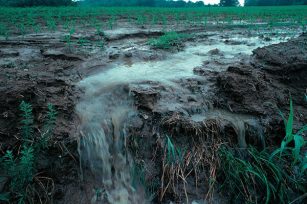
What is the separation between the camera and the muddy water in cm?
252

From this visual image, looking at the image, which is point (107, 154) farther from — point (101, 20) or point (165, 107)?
point (101, 20)

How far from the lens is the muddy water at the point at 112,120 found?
2521 millimetres

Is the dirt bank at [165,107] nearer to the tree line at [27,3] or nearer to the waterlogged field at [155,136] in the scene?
the waterlogged field at [155,136]

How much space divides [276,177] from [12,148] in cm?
249

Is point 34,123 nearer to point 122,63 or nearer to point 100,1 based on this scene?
point 122,63

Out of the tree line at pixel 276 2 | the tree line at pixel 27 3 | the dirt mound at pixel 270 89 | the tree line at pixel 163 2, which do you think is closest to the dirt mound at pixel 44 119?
the dirt mound at pixel 270 89

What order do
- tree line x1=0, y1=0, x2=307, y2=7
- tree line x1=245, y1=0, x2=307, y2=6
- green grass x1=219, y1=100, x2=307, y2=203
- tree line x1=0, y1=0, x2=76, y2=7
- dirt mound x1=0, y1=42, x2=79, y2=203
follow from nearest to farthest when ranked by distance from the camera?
green grass x1=219, y1=100, x2=307, y2=203
dirt mound x1=0, y1=42, x2=79, y2=203
tree line x1=0, y1=0, x2=76, y2=7
tree line x1=0, y1=0, x2=307, y2=7
tree line x1=245, y1=0, x2=307, y2=6

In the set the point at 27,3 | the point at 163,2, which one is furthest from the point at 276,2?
the point at 27,3

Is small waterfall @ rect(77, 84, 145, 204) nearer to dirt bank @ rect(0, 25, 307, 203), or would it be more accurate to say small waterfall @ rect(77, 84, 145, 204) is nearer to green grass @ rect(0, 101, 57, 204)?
dirt bank @ rect(0, 25, 307, 203)

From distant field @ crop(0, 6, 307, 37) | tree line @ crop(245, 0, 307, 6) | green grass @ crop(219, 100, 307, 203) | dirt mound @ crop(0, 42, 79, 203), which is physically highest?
tree line @ crop(245, 0, 307, 6)

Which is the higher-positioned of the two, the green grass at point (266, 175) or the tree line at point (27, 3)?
the tree line at point (27, 3)

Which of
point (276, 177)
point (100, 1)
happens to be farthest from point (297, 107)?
point (100, 1)

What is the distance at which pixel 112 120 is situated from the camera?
2812 mm

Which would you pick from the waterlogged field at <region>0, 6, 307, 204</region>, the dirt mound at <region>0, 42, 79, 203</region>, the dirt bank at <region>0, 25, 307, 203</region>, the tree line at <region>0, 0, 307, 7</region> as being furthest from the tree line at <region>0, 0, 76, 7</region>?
the dirt mound at <region>0, 42, 79, 203</region>
